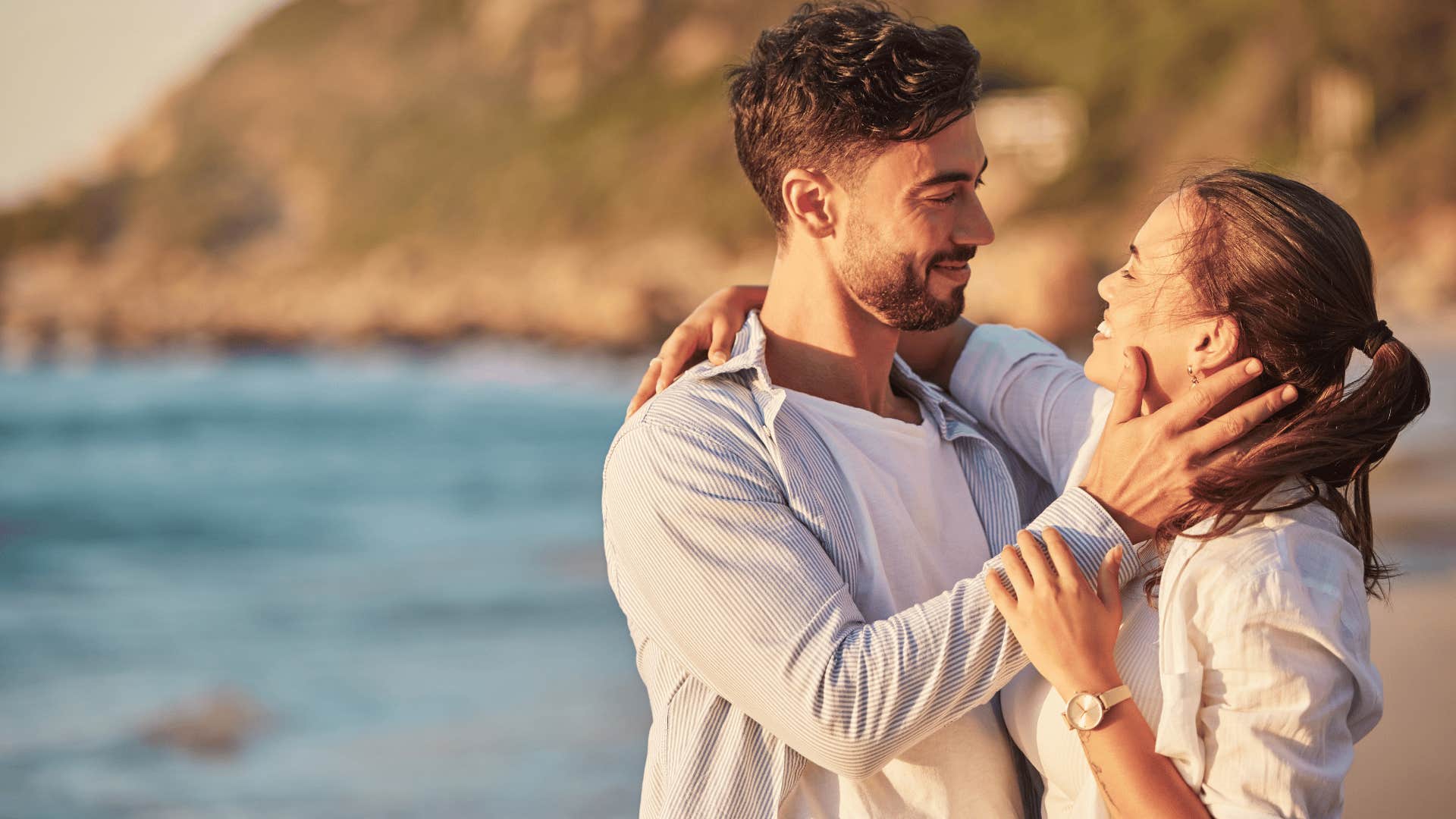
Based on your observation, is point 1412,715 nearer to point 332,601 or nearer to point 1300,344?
point 1300,344

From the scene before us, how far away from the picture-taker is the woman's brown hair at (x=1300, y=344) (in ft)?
6.27

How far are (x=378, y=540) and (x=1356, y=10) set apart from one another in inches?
1575

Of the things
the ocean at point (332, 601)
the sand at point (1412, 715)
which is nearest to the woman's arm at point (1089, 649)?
the sand at point (1412, 715)

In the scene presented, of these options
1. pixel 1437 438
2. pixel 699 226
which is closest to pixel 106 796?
pixel 1437 438

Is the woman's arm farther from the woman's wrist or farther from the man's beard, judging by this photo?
the man's beard

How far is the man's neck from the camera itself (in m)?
2.50

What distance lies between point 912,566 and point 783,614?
0.35 metres

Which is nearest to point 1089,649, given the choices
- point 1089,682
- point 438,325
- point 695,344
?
point 1089,682

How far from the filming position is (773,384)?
233 cm

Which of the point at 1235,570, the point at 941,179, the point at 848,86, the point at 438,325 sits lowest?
the point at 1235,570

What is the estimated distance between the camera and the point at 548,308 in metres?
46.2

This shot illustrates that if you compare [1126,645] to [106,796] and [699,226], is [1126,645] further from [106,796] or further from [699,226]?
[699,226]

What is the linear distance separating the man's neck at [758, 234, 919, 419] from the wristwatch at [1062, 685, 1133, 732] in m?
0.79

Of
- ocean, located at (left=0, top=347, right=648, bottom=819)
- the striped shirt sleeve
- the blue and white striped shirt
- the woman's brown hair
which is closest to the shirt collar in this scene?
the blue and white striped shirt
